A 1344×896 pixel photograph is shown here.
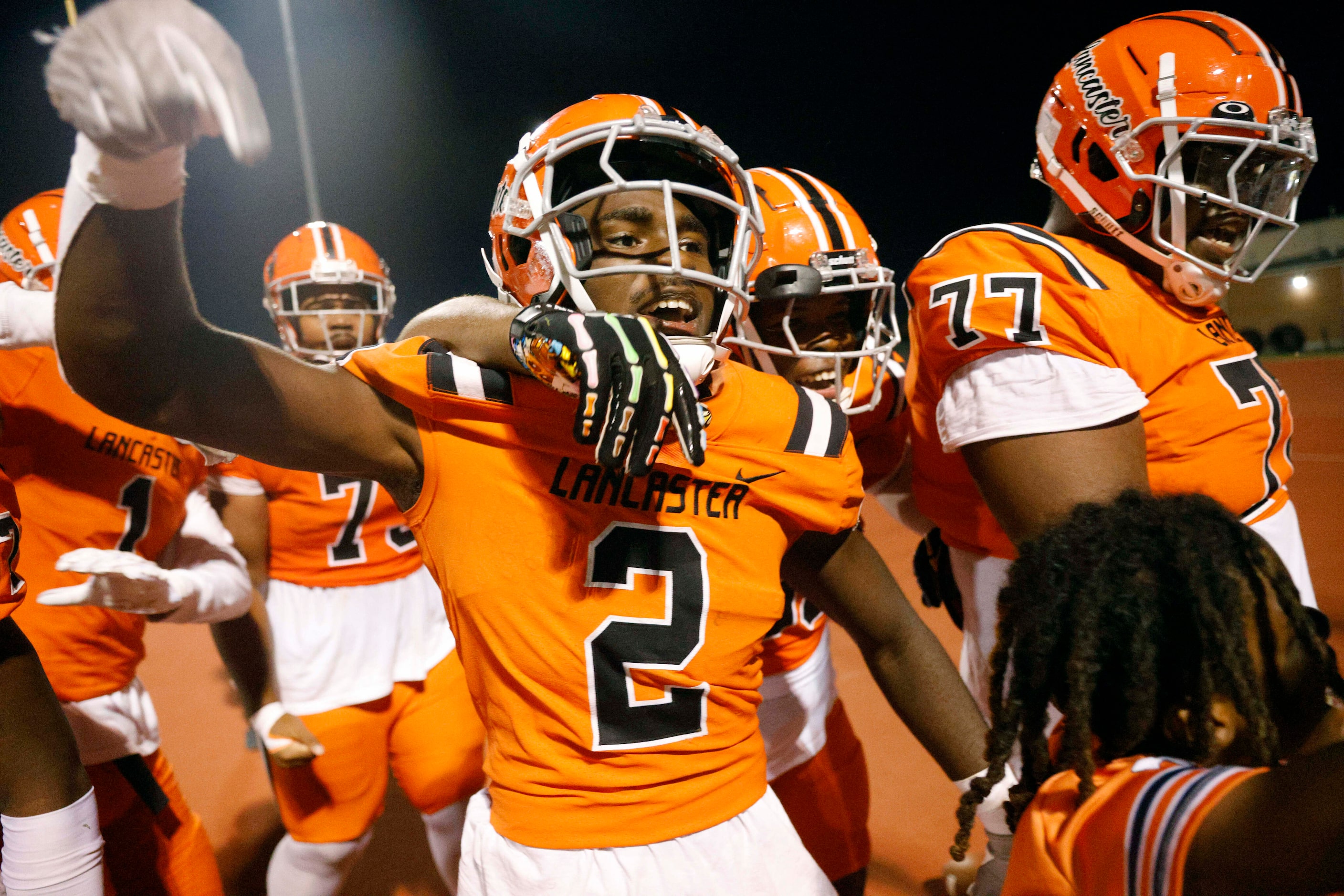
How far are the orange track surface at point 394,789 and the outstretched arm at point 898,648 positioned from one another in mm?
1526

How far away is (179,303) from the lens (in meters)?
0.85

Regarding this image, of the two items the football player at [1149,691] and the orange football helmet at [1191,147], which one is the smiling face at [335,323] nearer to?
the orange football helmet at [1191,147]

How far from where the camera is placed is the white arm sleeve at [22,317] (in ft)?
5.45

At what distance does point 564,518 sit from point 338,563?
194 cm

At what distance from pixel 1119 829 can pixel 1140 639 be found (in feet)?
0.77

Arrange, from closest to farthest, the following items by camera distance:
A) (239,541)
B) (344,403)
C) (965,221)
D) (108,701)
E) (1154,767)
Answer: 1. (1154,767)
2. (344,403)
3. (108,701)
4. (239,541)
5. (965,221)

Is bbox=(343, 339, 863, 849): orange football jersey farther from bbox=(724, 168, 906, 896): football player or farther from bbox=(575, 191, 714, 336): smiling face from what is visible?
bbox=(724, 168, 906, 896): football player

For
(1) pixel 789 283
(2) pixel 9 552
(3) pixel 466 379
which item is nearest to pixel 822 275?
(1) pixel 789 283

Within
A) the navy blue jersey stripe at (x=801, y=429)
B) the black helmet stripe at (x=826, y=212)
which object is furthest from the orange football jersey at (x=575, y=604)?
the black helmet stripe at (x=826, y=212)

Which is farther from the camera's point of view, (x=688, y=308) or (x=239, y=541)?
(x=239, y=541)

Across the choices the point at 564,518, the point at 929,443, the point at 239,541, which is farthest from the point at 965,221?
the point at 564,518

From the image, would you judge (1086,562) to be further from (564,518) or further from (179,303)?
(179,303)

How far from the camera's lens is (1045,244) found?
159cm

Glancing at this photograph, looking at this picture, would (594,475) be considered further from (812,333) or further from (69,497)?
(69,497)
